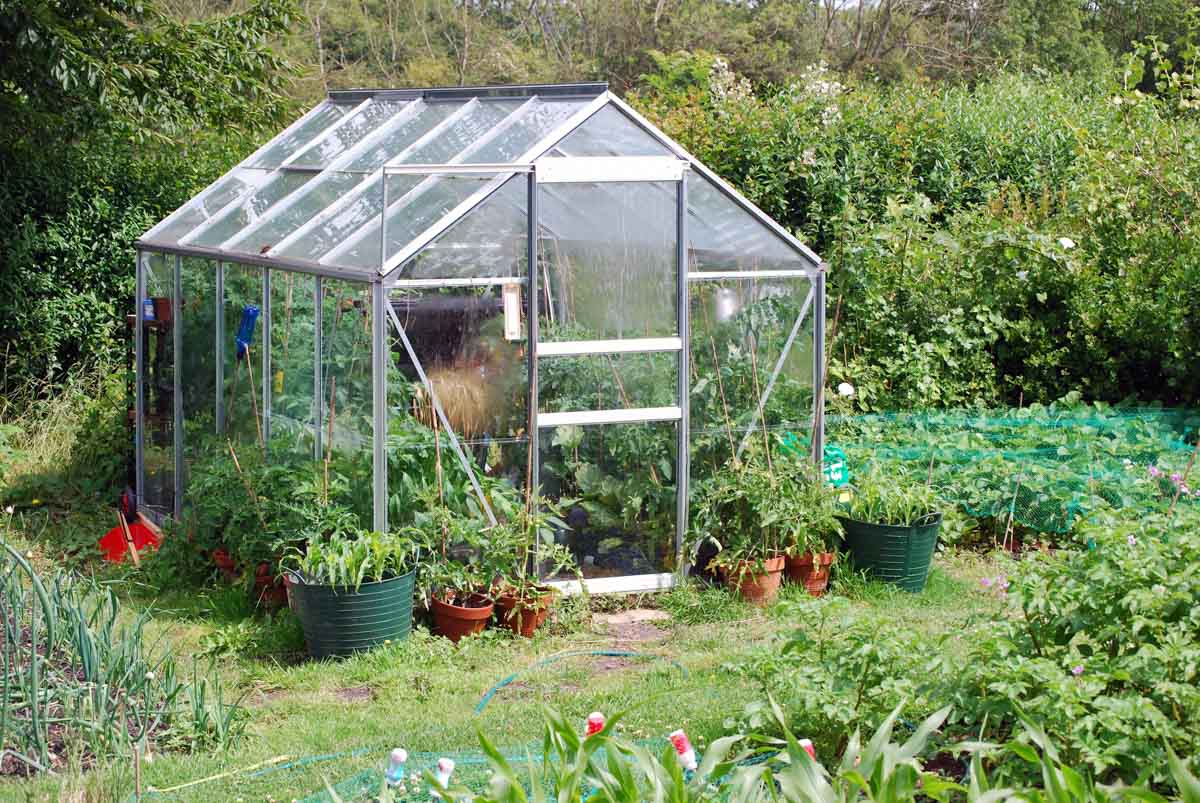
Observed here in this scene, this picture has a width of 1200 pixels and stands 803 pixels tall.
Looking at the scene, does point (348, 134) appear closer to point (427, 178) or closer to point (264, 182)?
point (264, 182)

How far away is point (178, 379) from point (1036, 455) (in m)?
Answer: 5.45

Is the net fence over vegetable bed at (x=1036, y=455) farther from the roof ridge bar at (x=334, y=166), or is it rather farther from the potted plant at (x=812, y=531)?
the roof ridge bar at (x=334, y=166)

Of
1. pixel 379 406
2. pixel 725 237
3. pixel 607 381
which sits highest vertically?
pixel 725 237

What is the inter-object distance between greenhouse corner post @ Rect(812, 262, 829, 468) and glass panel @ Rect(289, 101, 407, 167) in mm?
2764

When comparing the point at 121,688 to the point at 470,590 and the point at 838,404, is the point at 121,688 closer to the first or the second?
the point at 470,590

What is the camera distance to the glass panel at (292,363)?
646cm

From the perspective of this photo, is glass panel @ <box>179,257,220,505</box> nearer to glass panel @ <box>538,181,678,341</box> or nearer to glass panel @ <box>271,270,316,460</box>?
glass panel @ <box>271,270,316,460</box>

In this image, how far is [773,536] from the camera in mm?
6617

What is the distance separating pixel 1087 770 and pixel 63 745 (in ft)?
10.7

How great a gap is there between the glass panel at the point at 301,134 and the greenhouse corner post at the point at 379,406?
244 centimetres

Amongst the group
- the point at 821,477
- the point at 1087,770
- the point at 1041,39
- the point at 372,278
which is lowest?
the point at 1087,770

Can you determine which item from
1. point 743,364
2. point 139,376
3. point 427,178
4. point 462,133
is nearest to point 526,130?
point 462,133

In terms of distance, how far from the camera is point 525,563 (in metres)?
6.09

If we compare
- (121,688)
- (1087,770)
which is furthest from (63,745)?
(1087,770)
